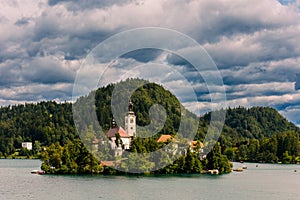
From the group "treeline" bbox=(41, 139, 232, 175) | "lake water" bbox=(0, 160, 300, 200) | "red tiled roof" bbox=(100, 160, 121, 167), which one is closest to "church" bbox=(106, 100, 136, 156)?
"red tiled roof" bbox=(100, 160, 121, 167)

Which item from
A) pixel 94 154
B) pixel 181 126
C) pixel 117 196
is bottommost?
pixel 117 196

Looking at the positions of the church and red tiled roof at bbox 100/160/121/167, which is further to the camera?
the church

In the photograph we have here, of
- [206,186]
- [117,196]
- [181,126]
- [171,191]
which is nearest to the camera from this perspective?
[117,196]

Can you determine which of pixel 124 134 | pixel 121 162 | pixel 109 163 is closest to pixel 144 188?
pixel 121 162

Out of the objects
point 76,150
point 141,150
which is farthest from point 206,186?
point 76,150

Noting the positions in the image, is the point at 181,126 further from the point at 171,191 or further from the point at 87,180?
the point at 171,191

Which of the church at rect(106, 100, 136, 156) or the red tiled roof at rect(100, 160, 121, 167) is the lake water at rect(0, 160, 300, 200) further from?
the church at rect(106, 100, 136, 156)

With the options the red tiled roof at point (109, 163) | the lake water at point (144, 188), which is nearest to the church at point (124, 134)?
the red tiled roof at point (109, 163)

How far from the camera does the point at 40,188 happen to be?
211 feet

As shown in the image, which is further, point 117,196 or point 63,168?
point 63,168

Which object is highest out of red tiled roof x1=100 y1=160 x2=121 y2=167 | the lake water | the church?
the church

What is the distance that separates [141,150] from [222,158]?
60.2 ft

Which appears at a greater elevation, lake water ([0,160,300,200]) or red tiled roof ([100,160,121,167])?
red tiled roof ([100,160,121,167])

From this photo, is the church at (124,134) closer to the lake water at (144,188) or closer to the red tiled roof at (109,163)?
the red tiled roof at (109,163)
